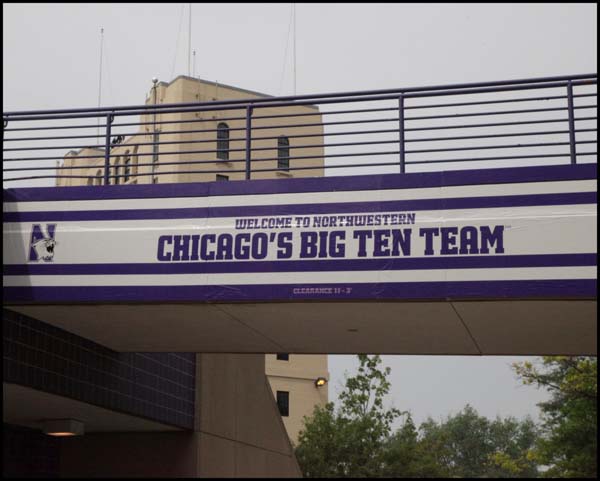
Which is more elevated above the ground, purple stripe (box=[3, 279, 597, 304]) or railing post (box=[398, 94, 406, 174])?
railing post (box=[398, 94, 406, 174])

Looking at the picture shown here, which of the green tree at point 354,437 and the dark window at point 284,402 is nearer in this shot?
the green tree at point 354,437

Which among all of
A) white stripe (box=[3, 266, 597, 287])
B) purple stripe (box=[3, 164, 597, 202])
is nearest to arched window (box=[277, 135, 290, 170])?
purple stripe (box=[3, 164, 597, 202])

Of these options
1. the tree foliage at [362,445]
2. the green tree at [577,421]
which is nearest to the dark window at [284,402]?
the tree foliage at [362,445]

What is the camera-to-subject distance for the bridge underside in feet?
39.6

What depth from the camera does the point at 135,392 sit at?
640 inches

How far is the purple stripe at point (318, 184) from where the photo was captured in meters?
11.5

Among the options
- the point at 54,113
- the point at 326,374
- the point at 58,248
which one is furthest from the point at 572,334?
the point at 326,374

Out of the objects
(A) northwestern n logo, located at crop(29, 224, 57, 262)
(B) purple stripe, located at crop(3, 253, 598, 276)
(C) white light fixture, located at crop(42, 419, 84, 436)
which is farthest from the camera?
(C) white light fixture, located at crop(42, 419, 84, 436)

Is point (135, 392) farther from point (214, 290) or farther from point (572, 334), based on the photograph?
point (572, 334)

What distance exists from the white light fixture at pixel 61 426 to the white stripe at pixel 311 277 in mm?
5491

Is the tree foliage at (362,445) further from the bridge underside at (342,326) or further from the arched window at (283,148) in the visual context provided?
the bridge underside at (342,326)

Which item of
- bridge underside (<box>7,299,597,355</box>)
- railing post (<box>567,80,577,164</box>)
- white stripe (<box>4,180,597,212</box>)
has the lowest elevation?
bridge underside (<box>7,299,597,355</box>)

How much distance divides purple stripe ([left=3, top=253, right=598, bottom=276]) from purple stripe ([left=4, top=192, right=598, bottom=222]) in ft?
2.04

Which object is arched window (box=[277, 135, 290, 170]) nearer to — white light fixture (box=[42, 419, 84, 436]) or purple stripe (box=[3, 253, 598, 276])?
purple stripe (box=[3, 253, 598, 276])
